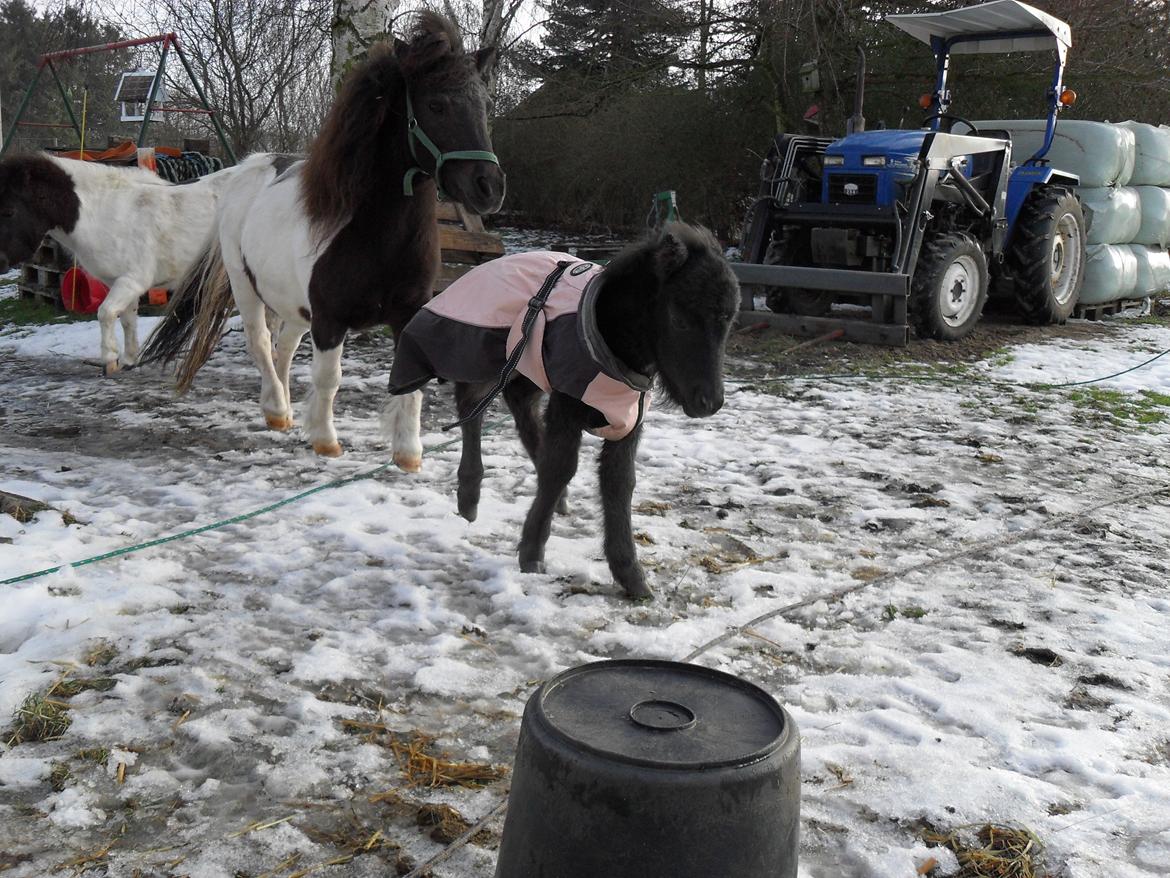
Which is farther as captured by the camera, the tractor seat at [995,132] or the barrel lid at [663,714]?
the tractor seat at [995,132]

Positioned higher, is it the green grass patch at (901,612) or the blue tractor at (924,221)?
the blue tractor at (924,221)

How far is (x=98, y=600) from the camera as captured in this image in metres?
3.02

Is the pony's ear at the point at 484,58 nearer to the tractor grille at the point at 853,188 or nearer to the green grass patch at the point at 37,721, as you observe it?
the green grass patch at the point at 37,721

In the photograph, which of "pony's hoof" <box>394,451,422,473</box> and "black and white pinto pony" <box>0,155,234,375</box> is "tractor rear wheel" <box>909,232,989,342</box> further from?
"black and white pinto pony" <box>0,155,234,375</box>

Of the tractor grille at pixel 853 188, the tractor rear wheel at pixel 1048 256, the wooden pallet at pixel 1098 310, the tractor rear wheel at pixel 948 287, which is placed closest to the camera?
the tractor rear wheel at pixel 948 287

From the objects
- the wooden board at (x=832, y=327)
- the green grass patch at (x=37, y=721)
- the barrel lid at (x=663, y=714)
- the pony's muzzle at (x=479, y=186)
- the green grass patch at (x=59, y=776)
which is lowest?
the green grass patch at (x=59, y=776)

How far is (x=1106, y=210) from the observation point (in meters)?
9.94

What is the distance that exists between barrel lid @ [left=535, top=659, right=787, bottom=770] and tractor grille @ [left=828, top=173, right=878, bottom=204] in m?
7.11

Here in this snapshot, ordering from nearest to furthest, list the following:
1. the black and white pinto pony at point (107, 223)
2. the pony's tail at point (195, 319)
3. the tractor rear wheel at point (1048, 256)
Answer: the pony's tail at point (195, 319)
the black and white pinto pony at point (107, 223)
the tractor rear wheel at point (1048, 256)

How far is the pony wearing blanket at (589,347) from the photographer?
2.81 m

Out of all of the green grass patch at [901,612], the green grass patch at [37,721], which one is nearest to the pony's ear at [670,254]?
the green grass patch at [901,612]

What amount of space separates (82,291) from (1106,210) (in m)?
9.80

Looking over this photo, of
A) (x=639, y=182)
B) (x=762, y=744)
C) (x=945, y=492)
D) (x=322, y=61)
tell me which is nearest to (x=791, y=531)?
(x=945, y=492)

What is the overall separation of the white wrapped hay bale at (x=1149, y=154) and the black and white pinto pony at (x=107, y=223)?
373 inches
